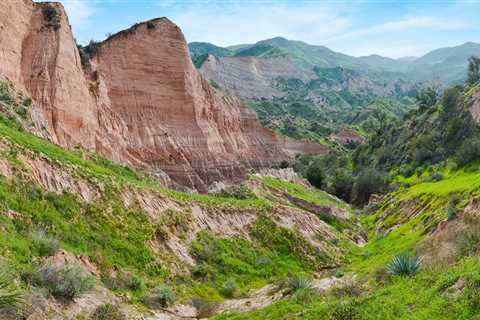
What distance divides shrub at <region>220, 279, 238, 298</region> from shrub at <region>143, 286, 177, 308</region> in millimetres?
3855

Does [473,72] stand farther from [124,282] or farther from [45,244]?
[45,244]

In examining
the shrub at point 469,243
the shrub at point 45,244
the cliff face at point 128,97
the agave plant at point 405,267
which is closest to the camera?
the shrub at point 45,244

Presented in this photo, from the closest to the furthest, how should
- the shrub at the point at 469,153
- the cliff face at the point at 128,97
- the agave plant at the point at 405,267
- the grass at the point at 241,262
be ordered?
the agave plant at the point at 405,267
the grass at the point at 241,262
the cliff face at the point at 128,97
the shrub at the point at 469,153

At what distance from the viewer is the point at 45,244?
16375 millimetres

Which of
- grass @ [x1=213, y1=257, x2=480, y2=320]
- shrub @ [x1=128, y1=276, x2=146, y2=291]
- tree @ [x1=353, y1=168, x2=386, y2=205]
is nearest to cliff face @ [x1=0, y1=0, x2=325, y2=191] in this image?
tree @ [x1=353, y1=168, x2=386, y2=205]

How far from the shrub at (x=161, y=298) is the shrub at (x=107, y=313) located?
110 inches

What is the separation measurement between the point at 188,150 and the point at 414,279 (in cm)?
3613

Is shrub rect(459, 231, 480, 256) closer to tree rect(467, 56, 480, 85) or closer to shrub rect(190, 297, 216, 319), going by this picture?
shrub rect(190, 297, 216, 319)

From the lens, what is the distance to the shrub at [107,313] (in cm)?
1430

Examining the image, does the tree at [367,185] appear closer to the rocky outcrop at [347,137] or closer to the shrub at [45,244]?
the shrub at [45,244]

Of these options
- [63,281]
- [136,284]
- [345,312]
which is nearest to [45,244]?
[63,281]

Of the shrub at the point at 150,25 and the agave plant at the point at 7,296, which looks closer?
the agave plant at the point at 7,296

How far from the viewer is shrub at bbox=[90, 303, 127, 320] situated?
14297mm

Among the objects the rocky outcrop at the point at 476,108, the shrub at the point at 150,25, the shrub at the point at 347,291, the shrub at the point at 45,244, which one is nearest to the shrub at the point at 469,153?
the rocky outcrop at the point at 476,108
